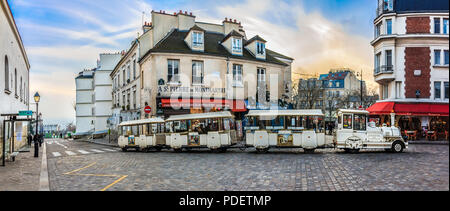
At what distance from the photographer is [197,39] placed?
25094mm

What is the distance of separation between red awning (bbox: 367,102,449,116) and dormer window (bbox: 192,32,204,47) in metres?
22.6

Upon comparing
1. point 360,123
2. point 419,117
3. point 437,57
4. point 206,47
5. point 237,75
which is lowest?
point 360,123

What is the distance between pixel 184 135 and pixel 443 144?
16044 mm

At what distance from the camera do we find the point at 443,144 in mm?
1764

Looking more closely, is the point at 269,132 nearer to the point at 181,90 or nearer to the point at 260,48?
the point at 181,90

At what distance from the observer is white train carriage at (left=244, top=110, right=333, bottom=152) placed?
1439cm

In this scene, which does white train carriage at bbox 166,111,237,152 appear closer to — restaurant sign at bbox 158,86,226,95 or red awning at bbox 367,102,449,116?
restaurant sign at bbox 158,86,226,95

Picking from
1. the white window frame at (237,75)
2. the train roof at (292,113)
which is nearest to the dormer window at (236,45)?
the white window frame at (237,75)

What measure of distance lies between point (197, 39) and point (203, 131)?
10.8 metres

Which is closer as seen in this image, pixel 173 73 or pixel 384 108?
pixel 384 108

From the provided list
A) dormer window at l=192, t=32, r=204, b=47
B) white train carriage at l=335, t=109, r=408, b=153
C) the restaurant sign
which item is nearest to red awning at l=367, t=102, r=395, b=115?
white train carriage at l=335, t=109, r=408, b=153

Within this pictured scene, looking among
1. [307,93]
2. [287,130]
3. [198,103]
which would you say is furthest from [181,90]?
[307,93]

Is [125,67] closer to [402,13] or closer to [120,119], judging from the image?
[120,119]
